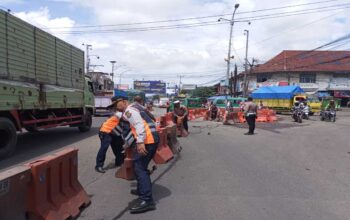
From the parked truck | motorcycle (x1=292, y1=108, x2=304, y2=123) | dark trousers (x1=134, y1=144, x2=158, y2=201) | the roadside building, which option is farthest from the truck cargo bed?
the roadside building

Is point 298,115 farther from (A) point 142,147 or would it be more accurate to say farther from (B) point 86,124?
(A) point 142,147

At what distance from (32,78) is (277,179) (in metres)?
8.01

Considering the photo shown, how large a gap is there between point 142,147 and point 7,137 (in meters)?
6.32

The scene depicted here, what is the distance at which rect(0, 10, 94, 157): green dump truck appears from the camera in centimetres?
1054

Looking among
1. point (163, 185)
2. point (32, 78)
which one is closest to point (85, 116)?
point (32, 78)

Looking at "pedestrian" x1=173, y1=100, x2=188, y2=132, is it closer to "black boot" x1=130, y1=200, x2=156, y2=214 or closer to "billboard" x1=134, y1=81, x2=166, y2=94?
"black boot" x1=130, y1=200, x2=156, y2=214

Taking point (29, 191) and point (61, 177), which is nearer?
point (29, 191)

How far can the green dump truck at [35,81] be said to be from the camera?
34.6 ft

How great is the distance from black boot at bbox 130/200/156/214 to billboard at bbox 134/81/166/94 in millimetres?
107082

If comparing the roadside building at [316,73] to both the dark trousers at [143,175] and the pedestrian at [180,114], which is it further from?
the dark trousers at [143,175]

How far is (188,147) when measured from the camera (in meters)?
12.7

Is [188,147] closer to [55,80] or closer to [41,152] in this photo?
[41,152]

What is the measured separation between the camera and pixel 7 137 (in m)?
10.6

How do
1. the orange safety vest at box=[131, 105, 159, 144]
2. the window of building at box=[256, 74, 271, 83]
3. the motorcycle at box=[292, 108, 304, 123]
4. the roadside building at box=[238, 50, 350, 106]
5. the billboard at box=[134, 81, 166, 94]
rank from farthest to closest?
the billboard at box=[134, 81, 166, 94]
the window of building at box=[256, 74, 271, 83]
the roadside building at box=[238, 50, 350, 106]
the motorcycle at box=[292, 108, 304, 123]
the orange safety vest at box=[131, 105, 159, 144]
